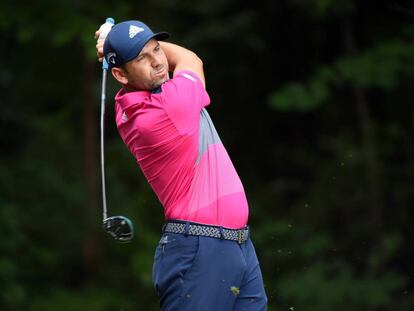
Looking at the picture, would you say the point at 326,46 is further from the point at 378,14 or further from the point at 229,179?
the point at 229,179

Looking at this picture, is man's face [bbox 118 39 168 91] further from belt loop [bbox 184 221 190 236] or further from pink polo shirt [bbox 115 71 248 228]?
belt loop [bbox 184 221 190 236]

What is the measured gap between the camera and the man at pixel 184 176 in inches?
206

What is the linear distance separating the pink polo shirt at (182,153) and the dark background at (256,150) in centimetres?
613

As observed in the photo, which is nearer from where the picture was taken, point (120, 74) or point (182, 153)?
point (182, 153)

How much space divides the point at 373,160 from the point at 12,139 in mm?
5068

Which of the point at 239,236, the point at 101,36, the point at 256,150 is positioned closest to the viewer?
the point at 239,236

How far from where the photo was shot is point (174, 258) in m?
5.32

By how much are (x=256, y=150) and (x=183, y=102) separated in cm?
999

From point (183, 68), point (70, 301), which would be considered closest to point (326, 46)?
point (70, 301)

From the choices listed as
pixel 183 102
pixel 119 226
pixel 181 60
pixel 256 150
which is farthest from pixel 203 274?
pixel 256 150

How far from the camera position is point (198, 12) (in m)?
13.8

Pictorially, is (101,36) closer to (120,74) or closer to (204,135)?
(120,74)

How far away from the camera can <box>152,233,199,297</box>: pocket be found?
5281mm

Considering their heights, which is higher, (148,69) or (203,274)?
(148,69)
